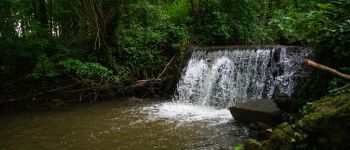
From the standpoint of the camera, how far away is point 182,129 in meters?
8.39

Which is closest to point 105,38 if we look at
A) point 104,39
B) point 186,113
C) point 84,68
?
point 104,39

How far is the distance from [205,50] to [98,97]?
397cm

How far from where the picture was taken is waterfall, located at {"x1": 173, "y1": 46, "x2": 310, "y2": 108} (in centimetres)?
1029

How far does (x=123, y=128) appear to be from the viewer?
8719 mm

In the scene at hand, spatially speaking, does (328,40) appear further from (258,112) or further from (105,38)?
(105,38)

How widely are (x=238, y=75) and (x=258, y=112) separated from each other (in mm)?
3250

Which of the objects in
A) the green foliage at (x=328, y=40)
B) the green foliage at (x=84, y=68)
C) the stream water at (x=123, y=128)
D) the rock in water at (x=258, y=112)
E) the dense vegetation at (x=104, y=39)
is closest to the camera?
the green foliage at (x=328, y=40)

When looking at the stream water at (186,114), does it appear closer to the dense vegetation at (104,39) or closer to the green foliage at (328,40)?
the dense vegetation at (104,39)

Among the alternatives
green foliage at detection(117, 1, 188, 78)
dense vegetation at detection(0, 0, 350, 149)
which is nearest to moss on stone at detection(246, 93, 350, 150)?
dense vegetation at detection(0, 0, 350, 149)

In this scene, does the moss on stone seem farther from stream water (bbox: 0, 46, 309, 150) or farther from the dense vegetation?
the dense vegetation

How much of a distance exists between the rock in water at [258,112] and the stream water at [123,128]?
301 mm

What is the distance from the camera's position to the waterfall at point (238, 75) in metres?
10.3

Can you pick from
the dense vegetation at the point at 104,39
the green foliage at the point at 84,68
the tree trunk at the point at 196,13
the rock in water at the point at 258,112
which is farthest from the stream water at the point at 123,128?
the tree trunk at the point at 196,13

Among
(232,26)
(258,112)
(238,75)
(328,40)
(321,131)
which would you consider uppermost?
(232,26)
